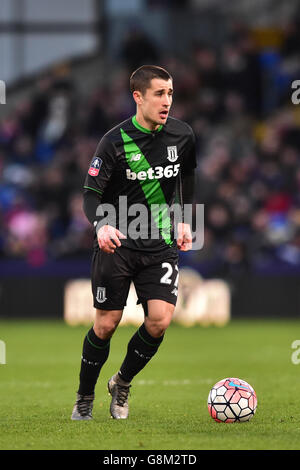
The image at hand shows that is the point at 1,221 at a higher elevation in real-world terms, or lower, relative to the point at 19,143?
lower

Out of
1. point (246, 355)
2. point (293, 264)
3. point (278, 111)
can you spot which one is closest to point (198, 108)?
point (278, 111)

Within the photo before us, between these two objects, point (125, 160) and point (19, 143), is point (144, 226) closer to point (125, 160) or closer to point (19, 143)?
point (125, 160)

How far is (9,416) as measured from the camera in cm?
723

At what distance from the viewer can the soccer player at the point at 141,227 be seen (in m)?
6.84

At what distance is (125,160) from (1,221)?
11236 mm

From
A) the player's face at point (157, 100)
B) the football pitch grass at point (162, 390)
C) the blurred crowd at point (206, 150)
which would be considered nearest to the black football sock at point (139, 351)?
the football pitch grass at point (162, 390)

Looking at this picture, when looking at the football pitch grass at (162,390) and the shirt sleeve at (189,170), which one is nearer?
the football pitch grass at (162,390)

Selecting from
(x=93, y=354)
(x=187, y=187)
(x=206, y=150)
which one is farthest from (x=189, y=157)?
(x=206, y=150)

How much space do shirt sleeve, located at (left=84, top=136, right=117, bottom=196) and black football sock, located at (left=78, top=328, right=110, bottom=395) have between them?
0.96 meters

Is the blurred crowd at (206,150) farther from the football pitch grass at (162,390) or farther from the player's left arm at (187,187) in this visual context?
the player's left arm at (187,187)

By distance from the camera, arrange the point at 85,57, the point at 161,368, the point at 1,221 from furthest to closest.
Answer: the point at 85,57 → the point at 1,221 → the point at 161,368

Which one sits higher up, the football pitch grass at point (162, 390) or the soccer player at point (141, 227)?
the soccer player at point (141, 227)

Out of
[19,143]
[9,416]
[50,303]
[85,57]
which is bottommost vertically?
[50,303]

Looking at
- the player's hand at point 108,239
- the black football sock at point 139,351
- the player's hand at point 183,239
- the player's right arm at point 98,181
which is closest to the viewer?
the player's hand at point 108,239
